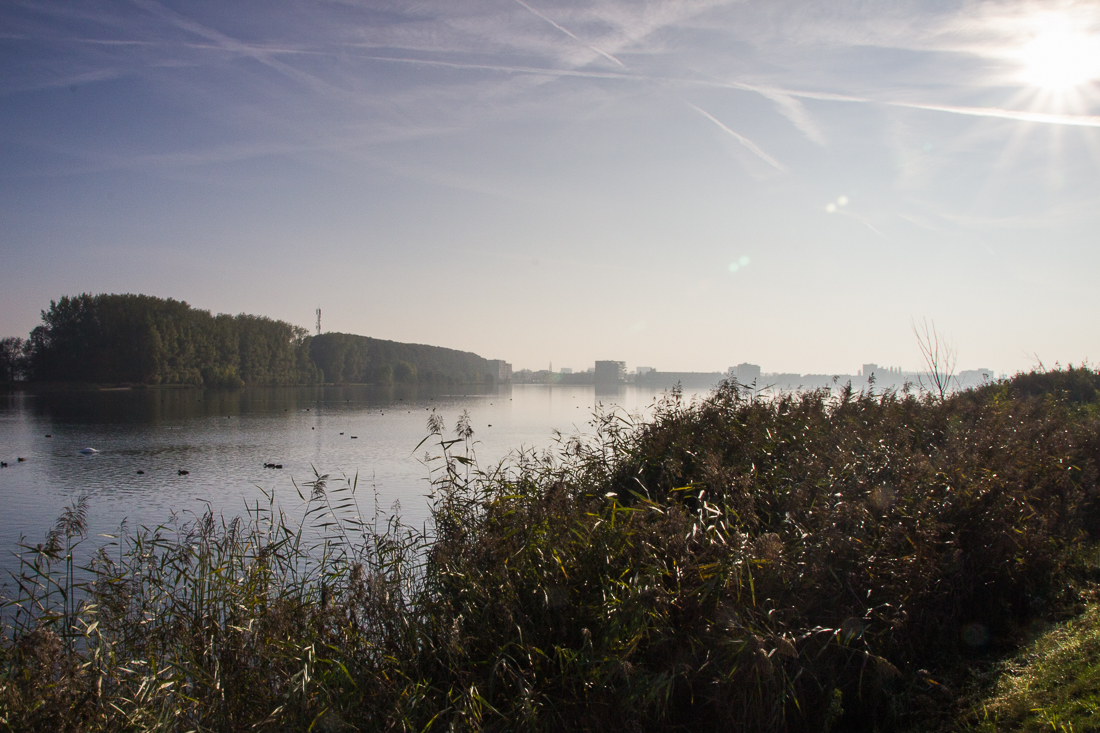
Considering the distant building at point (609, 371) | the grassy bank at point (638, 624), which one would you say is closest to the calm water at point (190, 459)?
the grassy bank at point (638, 624)

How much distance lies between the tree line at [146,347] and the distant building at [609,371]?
95.6 m

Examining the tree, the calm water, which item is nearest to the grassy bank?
the calm water

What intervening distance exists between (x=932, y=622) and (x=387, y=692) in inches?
133

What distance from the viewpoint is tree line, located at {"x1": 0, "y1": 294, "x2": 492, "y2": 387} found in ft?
245

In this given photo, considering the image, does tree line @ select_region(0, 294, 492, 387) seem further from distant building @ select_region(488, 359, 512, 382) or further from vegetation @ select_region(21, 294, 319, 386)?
distant building @ select_region(488, 359, 512, 382)

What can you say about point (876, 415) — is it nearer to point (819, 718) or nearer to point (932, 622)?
point (932, 622)

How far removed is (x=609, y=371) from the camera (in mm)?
178250

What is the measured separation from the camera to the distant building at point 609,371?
177 metres

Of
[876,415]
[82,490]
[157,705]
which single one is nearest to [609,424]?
[876,415]

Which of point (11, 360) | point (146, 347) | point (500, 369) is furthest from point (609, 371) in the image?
point (11, 360)

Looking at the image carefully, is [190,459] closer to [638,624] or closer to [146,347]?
[638,624]

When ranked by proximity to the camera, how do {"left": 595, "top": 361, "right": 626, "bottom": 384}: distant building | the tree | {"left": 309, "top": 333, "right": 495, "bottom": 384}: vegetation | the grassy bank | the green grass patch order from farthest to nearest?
{"left": 595, "top": 361, "right": 626, "bottom": 384}: distant building
{"left": 309, "top": 333, "right": 495, "bottom": 384}: vegetation
the tree
the grassy bank
the green grass patch

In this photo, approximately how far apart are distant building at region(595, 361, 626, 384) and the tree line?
95642 millimetres

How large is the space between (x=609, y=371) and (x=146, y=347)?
12242 cm
